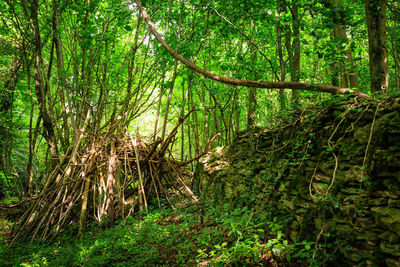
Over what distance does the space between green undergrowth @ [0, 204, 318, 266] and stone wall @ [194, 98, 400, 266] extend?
0.25m

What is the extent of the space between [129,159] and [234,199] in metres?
2.29

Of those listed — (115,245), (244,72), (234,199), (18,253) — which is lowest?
(18,253)

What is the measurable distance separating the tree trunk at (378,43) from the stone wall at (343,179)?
446 mm

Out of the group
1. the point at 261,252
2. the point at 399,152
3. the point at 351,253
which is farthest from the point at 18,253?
the point at 399,152

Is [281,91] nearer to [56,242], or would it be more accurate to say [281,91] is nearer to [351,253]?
[351,253]

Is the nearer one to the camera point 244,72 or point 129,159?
point 244,72

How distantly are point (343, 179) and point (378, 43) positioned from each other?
57.2 inches

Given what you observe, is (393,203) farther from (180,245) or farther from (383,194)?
(180,245)

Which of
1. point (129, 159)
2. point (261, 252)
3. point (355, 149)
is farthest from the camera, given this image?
point (129, 159)

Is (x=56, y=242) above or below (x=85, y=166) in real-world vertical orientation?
below

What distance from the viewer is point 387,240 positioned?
5.09 ft

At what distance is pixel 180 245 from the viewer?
2865 mm

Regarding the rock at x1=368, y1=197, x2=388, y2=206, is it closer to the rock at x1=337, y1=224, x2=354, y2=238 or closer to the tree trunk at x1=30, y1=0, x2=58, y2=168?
the rock at x1=337, y1=224, x2=354, y2=238

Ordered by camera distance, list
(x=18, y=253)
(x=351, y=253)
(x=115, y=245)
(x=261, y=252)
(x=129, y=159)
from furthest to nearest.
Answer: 1. (x=129, y=159)
2. (x=18, y=253)
3. (x=115, y=245)
4. (x=261, y=252)
5. (x=351, y=253)
